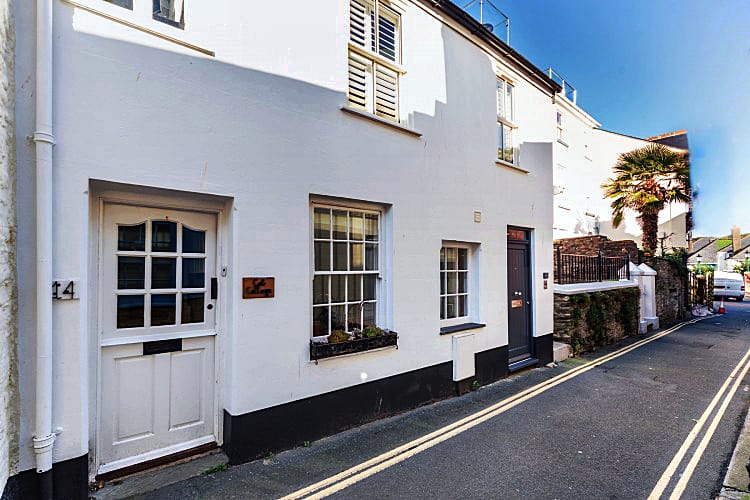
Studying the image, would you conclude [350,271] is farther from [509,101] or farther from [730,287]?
[730,287]

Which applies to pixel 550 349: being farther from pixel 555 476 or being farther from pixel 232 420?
pixel 232 420

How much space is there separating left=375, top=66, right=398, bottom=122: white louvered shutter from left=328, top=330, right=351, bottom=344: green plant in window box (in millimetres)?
3228

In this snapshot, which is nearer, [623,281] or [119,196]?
[119,196]

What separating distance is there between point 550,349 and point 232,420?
7.29m

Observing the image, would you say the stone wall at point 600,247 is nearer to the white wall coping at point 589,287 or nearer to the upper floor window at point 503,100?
the white wall coping at point 589,287

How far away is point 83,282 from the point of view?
3.20 metres

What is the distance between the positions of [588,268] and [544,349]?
201 inches

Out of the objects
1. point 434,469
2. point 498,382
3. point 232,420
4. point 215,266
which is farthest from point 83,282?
point 498,382

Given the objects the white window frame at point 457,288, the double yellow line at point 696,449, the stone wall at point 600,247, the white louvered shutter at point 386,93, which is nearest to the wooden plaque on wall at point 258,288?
the white louvered shutter at point 386,93

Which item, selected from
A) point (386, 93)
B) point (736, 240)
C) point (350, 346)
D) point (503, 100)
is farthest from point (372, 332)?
point (736, 240)

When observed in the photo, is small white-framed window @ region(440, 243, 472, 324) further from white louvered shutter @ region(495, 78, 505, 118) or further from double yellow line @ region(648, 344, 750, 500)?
double yellow line @ region(648, 344, 750, 500)

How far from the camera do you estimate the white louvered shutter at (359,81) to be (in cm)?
533

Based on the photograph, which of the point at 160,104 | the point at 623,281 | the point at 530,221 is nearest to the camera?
the point at 160,104

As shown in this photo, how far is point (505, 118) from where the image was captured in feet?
26.1
